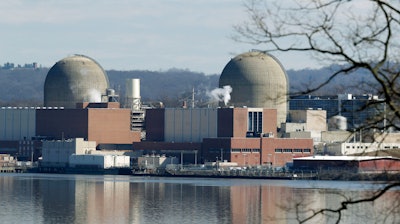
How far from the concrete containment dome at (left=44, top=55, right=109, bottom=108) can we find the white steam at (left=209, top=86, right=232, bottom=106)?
13.7 metres

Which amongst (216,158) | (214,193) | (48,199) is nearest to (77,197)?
(48,199)

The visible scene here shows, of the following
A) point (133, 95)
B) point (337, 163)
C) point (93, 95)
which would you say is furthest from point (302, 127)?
point (93, 95)

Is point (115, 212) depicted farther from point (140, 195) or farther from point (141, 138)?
point (141, 138)

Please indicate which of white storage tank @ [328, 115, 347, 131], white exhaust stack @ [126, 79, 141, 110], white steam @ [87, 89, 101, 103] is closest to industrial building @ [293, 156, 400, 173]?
white exhaust stack @ [126, 79, 141, 110]

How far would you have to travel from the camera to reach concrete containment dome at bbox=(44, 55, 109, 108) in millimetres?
133500

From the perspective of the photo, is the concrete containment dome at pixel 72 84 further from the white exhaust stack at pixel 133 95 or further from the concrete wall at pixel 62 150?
the concrete wall at pixel 62 150

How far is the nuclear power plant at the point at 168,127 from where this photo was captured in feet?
390

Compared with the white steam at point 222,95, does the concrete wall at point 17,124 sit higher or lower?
lower

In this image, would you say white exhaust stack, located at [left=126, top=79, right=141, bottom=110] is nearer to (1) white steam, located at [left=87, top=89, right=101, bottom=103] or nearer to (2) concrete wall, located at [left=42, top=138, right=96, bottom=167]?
(1) white steam, located at [left=87, top=89, right=101, bottom=103]

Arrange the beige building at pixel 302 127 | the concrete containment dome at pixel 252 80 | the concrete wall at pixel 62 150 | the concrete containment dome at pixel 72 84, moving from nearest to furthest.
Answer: the concrete wall at pixel 62 150
the beige building at pixel 302 127
the concrete containment dome at pixel 252 80
the concrete containment dome at pixel 72 84

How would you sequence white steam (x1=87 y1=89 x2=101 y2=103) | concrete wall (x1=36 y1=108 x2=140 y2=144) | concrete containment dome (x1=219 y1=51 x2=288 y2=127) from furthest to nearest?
1. white steam (x1=87 y1=89 x2=101 y2=103)
2. concrete containment dome (x1=219 y1=51 x2=288 y2=127)
3. concrete wall (x1=36 y1=108 x2=140 y2=144)

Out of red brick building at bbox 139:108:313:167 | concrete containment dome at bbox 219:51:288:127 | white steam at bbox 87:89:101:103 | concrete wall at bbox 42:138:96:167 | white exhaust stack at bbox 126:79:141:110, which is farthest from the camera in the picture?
white steam at bbox 87:89:101:103

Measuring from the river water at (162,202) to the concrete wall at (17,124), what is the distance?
88.1 feet

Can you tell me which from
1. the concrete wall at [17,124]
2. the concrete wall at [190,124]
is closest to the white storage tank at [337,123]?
the concrete wall at [190,124]
